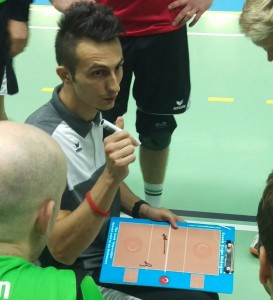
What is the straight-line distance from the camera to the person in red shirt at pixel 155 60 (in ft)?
8.71

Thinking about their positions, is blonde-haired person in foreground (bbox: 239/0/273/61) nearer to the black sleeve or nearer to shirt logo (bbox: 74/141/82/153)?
shirt logo (bbox: 74/141/82/153)

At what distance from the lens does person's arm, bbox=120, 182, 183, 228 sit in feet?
6.98

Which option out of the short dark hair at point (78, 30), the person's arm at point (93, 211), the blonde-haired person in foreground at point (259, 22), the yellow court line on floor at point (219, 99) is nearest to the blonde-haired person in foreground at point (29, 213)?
the person's arm at point (93, 211)

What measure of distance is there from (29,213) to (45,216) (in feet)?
0.14

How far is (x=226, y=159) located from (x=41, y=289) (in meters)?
2.33

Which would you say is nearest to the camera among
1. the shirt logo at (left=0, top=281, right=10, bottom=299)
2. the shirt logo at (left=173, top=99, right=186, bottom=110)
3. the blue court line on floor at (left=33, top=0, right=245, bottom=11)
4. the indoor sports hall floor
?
the shirt logo at (left=0, top=281, right=10, bottom=299)

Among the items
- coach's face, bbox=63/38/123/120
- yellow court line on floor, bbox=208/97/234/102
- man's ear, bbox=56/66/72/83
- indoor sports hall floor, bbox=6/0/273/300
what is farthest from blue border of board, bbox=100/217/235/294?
yellow court line on floor, bbox=208/97/234/102

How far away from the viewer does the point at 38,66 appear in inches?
→ 180

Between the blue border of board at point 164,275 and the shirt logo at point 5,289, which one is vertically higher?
the shirt logo at point 5,289

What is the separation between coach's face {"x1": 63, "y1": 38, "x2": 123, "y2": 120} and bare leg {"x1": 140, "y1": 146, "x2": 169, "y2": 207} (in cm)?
82

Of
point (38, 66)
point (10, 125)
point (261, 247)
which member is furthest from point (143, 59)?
point (38, 66)

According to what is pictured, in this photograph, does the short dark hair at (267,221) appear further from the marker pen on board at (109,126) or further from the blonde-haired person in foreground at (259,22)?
the blonde-haired person in foreground at (259,22)

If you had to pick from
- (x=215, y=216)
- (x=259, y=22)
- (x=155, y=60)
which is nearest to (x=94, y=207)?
(x=259, y=22)

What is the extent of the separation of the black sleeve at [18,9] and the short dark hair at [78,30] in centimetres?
31
